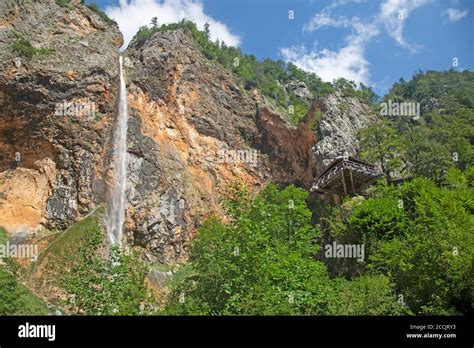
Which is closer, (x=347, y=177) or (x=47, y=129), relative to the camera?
(x=347, y=177)

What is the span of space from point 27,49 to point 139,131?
11260 millimetres

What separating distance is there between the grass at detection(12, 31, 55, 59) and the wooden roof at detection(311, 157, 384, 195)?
25.4 m

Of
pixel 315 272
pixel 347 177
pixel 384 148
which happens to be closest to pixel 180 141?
pixel 347 177

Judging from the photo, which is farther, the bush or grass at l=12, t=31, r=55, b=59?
grass at l=12, t=31, r=55, b=59

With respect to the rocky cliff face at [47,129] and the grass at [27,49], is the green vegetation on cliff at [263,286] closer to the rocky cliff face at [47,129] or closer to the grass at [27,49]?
the rocky cliff face at [47,129]

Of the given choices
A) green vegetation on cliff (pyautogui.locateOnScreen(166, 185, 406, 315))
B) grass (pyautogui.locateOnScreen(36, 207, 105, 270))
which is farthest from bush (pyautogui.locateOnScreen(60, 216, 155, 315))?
grass (pyautogui.locateOnScreen(36, 207, 105, 270))

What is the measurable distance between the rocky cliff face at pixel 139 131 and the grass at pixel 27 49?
11cm

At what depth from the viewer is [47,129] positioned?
42.1 m

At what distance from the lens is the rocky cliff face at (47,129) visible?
1593 inches

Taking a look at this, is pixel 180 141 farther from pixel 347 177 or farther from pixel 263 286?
pixel 263 286

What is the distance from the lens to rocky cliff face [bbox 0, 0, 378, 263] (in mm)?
41344

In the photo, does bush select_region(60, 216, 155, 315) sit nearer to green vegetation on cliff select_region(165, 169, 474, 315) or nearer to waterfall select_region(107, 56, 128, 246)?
green vegetation on cliff select_region(165, 169, 474, 315)

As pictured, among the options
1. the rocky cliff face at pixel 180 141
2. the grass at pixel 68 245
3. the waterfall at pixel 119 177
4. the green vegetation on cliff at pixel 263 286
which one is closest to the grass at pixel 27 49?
the waterfall at pixel 119 177
